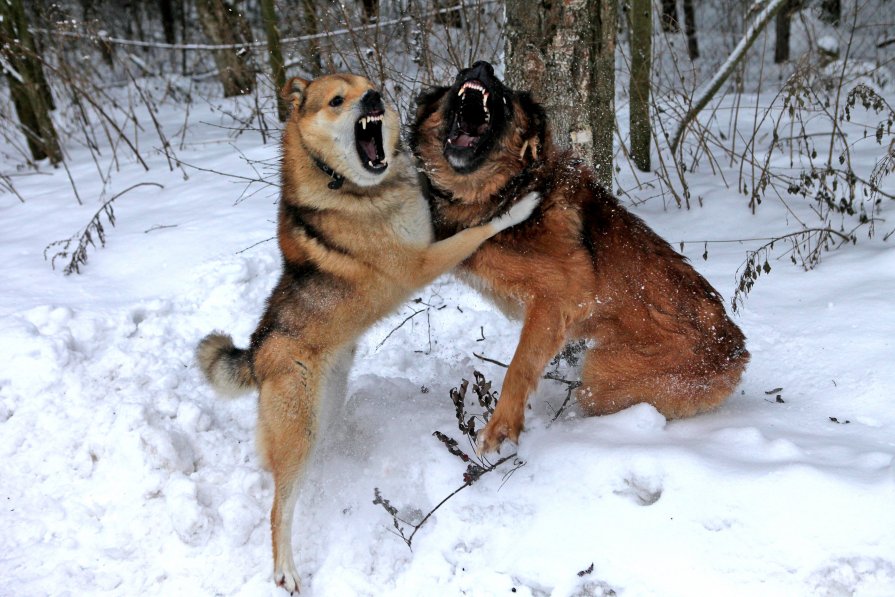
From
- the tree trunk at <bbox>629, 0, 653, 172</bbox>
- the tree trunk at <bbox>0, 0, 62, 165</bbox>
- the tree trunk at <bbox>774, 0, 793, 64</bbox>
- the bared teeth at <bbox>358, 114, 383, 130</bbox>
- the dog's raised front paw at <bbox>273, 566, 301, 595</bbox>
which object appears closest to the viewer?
the dog's raised front paw at <bbox>273, 566, 301, 595</bbox>

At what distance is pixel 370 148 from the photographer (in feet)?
11.1

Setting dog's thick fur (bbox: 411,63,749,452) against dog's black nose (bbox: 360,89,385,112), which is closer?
dog's thick fur (bbox: 411,63,749,452)

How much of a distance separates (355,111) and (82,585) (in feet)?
8.02

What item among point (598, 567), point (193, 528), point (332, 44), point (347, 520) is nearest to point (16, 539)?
point (193, 528)

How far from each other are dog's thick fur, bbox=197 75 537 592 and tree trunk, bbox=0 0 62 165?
15.6ft

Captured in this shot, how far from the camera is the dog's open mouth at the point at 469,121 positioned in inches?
124

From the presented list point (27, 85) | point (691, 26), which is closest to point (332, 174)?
point (27, 85)

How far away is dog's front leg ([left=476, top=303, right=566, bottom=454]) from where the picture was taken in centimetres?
309

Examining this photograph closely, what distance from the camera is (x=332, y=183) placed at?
3328 mm

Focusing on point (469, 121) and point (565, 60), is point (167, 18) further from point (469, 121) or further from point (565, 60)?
point (469, 121)

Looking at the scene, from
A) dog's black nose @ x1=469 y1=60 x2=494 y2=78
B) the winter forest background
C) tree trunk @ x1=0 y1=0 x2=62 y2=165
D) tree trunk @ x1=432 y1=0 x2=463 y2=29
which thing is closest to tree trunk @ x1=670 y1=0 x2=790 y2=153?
the winter forest background

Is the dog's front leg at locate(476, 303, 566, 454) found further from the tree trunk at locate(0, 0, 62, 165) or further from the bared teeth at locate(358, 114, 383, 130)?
the tree trunk at locate(0, 0, 62, 165)

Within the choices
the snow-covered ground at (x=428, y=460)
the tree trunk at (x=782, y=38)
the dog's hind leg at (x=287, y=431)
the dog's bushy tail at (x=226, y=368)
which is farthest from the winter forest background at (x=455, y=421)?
the tree trunk at (x=782, y=38)

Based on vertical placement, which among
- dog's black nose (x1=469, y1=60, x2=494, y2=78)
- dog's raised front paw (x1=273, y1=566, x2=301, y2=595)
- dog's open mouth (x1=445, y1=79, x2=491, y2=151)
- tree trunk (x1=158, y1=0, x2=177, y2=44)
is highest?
tree trunk (x1=158, y1=0, x2=177, y2=44)
